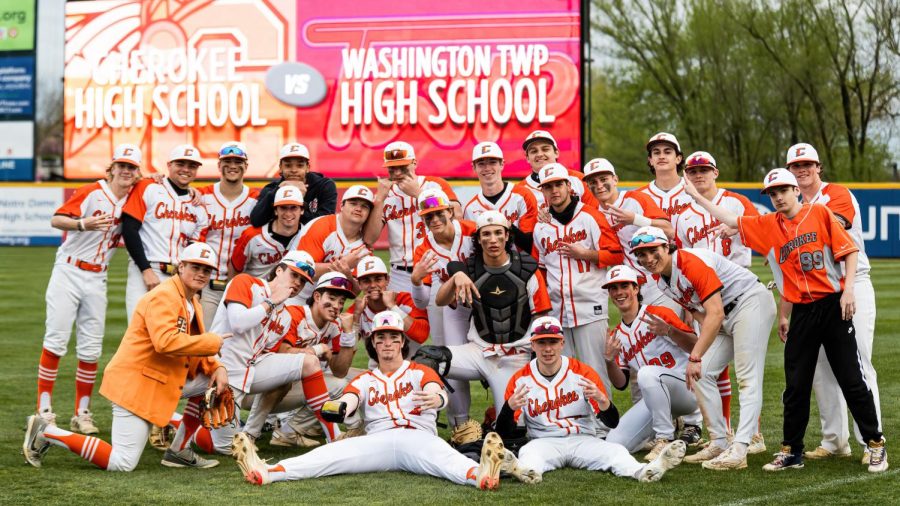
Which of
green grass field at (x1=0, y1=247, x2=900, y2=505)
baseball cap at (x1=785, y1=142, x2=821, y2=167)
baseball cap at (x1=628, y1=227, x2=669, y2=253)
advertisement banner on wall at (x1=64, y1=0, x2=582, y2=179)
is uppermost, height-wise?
advertisement banner on wall at (x1=64, y1=0, x2=582, y2=179)

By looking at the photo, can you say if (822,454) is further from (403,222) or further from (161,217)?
(161,217)

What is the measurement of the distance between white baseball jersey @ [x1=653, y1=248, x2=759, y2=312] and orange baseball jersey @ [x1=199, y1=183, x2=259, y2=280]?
3261 mm

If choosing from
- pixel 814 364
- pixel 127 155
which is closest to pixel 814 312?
pixel 814 364

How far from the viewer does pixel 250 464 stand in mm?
6031

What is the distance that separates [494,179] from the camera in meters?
8.05

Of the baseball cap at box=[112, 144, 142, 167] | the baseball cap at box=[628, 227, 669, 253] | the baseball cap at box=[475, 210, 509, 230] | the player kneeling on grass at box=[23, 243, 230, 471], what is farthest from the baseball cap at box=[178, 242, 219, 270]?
the baseball cap at box=[628, 227, 669, 253]

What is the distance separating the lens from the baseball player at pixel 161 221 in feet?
26.4

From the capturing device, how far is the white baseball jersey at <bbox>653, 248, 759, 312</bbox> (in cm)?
644

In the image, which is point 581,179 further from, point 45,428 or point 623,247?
point 45,428

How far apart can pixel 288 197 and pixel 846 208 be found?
3675mm

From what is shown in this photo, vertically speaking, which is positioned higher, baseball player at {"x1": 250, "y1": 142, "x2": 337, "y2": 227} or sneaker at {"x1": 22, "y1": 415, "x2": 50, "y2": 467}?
baseball player at {"x1": 250, "y1": 142, "x2": 337, "y2": 227}

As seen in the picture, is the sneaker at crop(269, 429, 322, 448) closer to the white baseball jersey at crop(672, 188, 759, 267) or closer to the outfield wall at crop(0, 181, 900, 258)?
the white baseball jersey at crop(672, 188, 759, 267)

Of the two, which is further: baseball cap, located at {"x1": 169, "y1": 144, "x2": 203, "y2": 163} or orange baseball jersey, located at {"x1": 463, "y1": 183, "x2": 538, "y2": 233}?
baseball cap, located at {"x1": 169, "y1": 144, "x2": 203, "y2": 163}

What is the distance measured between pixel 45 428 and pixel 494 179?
3.46 m
